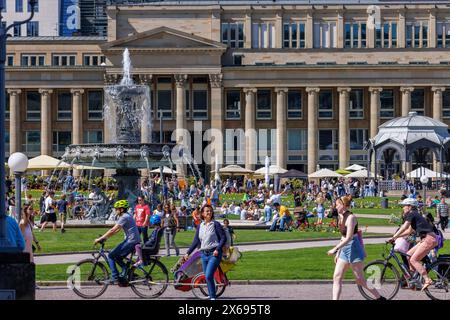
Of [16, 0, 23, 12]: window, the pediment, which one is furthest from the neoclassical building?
[16, 0, 23, 12]: window

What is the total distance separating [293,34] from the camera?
12700 centimetres

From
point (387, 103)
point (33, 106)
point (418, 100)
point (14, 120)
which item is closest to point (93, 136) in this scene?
point (33, 106)

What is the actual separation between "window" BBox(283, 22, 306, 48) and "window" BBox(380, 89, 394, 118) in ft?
30.4

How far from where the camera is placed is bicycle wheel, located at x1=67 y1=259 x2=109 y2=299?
27125mm

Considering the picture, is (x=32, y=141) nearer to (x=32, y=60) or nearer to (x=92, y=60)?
(x=32, y=60)

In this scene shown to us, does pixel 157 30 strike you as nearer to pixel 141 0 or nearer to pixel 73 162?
pixel 141 0

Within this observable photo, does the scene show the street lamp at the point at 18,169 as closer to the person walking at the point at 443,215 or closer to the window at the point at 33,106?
the person walking at the point at 443,215

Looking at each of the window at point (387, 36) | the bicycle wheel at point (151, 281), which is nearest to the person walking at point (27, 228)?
the bicycle wheel at point (151, 281)

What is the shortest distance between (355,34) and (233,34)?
38.3 ft

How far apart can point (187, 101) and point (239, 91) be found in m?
4.99

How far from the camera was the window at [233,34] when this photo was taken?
12656cm

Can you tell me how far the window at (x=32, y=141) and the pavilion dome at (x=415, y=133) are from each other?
45277 millimetres
